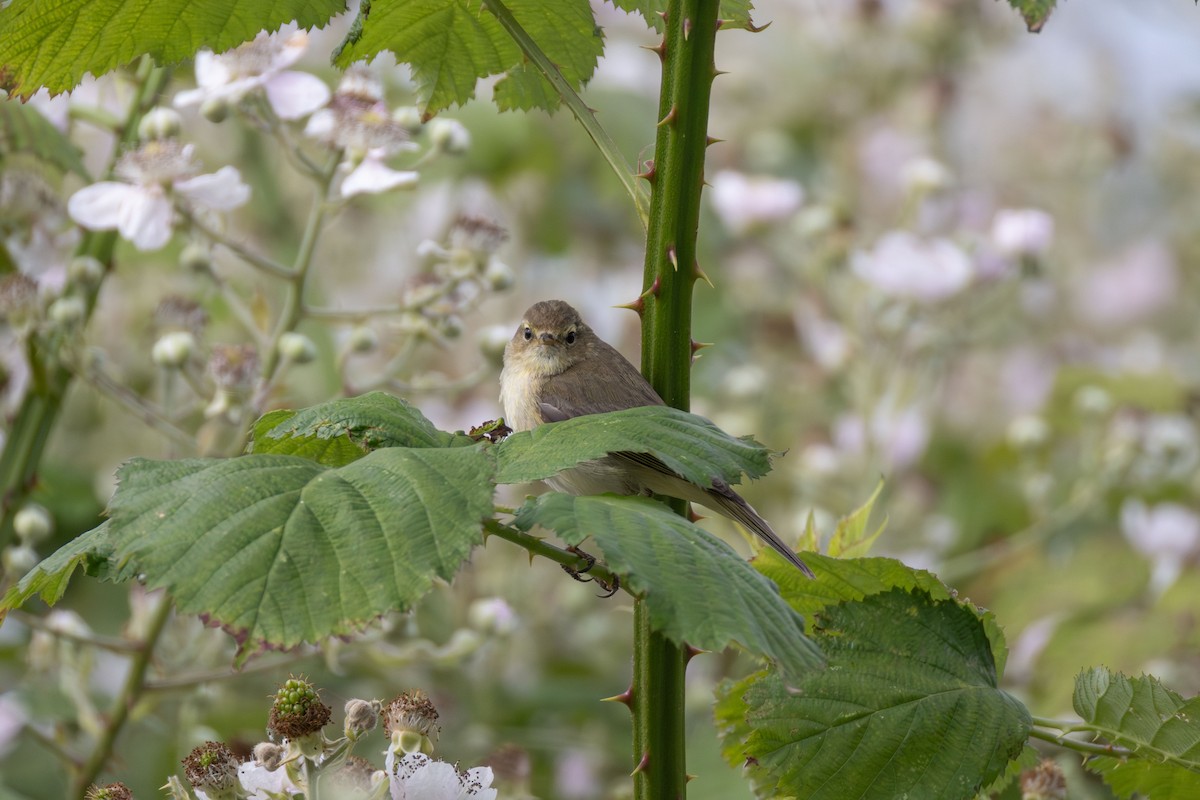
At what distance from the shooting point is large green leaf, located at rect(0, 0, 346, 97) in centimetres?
126

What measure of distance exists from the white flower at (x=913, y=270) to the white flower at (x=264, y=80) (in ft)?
5.83

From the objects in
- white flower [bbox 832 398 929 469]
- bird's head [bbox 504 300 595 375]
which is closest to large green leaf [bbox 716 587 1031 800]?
bird's head [bbox 504 300 595 375]

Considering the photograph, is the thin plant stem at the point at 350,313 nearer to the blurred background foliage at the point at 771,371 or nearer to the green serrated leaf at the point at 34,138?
the blurred background foliage at the point at 771,371

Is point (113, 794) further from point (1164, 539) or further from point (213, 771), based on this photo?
point (1164, 539)

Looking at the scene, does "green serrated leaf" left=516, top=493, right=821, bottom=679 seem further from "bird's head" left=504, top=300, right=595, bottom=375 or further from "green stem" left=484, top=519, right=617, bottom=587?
"bird's head" left=504, top=300, right=595, bottom=375

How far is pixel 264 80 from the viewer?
1.93 metres

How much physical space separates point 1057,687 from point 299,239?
2230mm

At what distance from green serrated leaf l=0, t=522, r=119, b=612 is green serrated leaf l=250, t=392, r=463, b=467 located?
0.18 m

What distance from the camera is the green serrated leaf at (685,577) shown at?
0.86 m

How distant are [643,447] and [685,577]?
0.12 meters

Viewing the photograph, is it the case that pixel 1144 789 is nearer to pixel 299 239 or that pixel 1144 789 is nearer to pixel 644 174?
pixel 644 174

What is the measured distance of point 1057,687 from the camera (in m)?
2.92

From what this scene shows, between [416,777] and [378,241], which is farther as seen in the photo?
[378,241]

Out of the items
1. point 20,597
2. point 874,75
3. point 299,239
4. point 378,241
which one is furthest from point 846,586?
point 874,75
